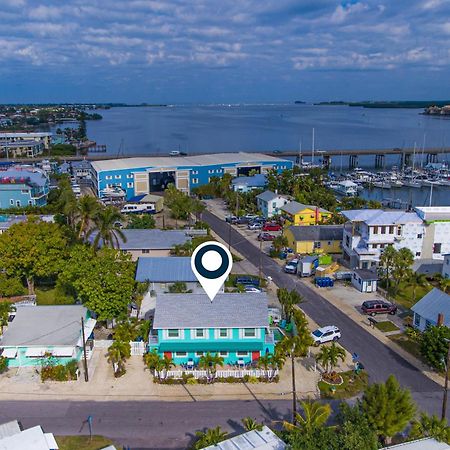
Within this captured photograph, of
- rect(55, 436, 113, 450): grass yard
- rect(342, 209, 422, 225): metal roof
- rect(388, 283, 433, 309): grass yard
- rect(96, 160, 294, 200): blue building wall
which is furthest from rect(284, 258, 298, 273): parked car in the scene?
rect(96, 160, 294, 200): blue building wall

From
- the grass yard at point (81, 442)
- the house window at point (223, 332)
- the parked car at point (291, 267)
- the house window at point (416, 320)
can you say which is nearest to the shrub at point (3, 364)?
the grass yard at point (81, 442)

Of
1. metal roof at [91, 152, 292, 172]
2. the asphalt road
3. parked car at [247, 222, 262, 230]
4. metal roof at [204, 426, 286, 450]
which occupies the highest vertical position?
metal roof at [91, 152, 292, 172]

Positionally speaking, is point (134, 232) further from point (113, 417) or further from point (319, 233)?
point (113, 417)

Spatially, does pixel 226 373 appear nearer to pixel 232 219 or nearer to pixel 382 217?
pixel 382 217

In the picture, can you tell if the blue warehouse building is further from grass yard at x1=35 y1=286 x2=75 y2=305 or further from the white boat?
grass yard at x1=35 y1=286 x2=75 y2=305

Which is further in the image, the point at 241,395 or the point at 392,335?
the point at 392,335

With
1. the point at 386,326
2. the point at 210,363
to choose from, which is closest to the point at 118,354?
the point at 210,363

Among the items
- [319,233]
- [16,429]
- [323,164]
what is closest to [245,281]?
[319,233]
